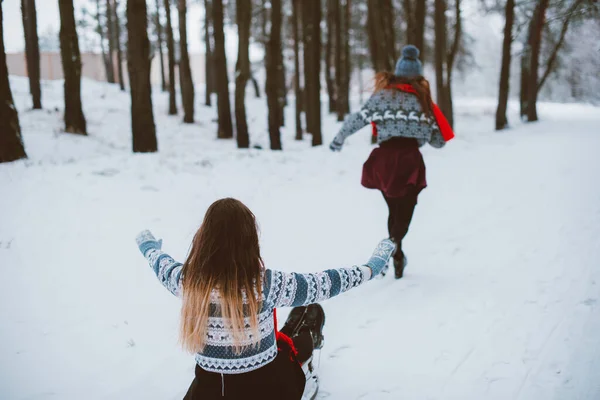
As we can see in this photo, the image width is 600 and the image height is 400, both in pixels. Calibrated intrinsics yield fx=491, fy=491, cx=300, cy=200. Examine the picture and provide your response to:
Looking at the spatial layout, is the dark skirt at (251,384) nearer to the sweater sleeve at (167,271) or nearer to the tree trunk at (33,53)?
the sweater sleeve at (167,271)

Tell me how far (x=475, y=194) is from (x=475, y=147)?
5243mm

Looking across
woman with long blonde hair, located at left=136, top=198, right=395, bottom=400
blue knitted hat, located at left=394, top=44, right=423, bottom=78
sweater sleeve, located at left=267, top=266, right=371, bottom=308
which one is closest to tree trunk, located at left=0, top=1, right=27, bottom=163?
blue knitted hat, located at left=394, top=44, right=423, bottom=78

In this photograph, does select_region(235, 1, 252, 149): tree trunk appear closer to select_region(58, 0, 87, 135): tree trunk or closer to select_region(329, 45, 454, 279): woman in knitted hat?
select_region(58, 0, 87, 135): tree trunk

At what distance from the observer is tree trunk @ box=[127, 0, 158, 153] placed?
9406 mm

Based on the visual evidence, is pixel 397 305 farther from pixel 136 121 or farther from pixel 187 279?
pixel 136 121

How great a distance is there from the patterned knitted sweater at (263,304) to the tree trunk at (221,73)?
40.6ft

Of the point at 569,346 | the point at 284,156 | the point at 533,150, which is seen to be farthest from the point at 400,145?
the point at 533,150

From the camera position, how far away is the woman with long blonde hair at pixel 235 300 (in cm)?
221

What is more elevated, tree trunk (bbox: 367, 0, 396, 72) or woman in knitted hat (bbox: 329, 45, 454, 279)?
tree trunk (bbox: 367, 0, 396, 72)

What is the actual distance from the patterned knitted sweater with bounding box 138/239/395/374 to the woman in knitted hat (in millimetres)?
2438

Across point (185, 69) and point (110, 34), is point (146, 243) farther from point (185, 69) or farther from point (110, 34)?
point (110, 34)

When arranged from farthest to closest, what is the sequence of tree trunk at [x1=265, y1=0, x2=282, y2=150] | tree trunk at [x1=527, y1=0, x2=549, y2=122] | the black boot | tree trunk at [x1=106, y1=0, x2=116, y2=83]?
tree trunk at [x1=106, y1=0, x2=116, y2=83] < tree trunk at [x1=527, y1=0, x2=549, y2=122] < tree trunk at [x1=265, y1=0, x2=282, y2=150] < the black boot

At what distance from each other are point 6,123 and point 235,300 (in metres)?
7.35

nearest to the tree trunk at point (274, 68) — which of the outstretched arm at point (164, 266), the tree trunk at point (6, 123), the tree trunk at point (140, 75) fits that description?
the tree trunk at point (140, 75)
